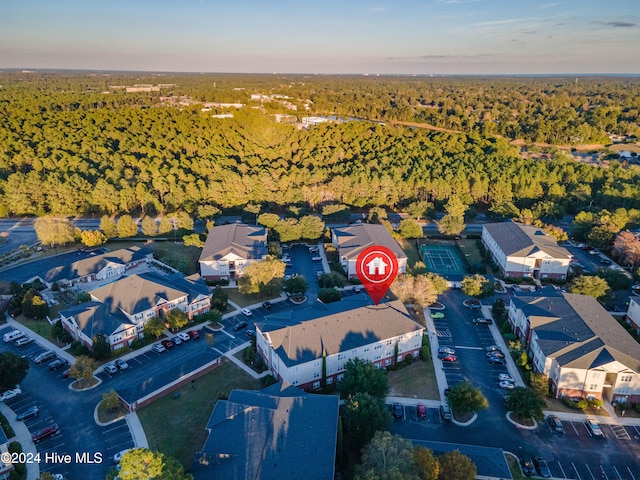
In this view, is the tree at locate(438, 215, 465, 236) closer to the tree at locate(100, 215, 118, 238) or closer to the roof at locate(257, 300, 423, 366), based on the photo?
the roof at locate(257, 300, 423, 366)

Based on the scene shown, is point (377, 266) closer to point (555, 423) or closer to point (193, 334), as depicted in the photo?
point (193, 334)

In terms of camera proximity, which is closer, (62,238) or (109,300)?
(109,300)

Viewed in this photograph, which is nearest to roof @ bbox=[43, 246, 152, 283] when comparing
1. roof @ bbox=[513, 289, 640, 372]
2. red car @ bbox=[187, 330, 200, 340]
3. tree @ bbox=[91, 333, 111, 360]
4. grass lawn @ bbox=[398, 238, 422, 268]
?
tree @ bbox=[91, 333, 111, 360]

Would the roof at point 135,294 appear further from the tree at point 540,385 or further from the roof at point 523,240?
the roof at point 523,240

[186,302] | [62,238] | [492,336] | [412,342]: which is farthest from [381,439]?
[62,238]

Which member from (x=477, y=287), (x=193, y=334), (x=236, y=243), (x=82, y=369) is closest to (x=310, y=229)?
(x=236, y=243)

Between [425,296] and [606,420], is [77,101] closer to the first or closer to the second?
[425,296]

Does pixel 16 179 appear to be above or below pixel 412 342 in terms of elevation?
above
